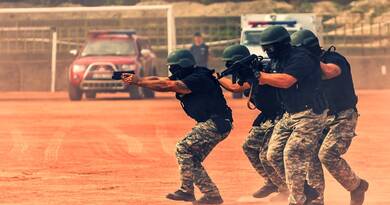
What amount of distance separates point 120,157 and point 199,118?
574 cm

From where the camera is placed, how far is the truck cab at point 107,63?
107 feet

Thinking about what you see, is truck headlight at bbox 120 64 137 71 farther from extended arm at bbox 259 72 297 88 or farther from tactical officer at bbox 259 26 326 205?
extended arm at bbox 259 72 297 88

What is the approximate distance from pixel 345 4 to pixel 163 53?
18113 millimetres

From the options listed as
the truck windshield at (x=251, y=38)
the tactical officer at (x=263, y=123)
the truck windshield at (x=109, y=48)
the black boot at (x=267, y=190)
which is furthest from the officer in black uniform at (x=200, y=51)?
the tactical officer at (x=263, y=123)

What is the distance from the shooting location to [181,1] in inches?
2352

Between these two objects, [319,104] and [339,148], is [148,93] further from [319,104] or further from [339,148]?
[319,104]

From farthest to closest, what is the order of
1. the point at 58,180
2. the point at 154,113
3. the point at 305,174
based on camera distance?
the point at 154,113 → the point at 58,180 → the point at 305,174

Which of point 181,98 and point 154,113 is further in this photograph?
point 154,113

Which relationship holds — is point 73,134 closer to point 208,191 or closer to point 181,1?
point 208,191

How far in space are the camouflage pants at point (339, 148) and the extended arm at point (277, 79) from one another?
3.38ft

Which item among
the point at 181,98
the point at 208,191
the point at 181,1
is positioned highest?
the point at 181,98

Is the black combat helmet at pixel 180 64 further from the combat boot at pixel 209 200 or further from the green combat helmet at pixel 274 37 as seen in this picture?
the combat boot at pixel 209 200

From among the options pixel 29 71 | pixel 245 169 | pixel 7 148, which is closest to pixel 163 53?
pixel 29 71

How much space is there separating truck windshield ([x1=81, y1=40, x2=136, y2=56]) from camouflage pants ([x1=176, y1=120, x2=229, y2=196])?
70.2 feet
